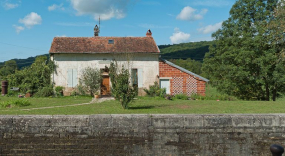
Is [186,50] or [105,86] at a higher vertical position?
[186,50]

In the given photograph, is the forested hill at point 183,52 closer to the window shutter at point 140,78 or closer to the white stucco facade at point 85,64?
the white stucco facade at point 85,64

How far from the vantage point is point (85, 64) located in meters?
19.5

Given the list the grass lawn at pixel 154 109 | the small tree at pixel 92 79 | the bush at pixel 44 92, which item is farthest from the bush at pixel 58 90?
the grass lawn at pixel 154 109

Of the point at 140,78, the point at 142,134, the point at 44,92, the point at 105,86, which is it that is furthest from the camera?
the point at 105,86

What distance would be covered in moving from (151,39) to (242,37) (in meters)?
7.28

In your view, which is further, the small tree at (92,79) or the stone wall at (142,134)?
the small tree at (92,79)

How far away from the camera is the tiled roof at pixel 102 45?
63.5 feet

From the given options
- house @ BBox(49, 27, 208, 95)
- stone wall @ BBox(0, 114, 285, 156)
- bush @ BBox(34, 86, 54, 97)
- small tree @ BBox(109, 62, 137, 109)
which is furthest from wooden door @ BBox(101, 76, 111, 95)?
stone wall @ BBox(0, 114, 285, 156)

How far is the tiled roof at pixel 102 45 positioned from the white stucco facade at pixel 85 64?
0.34 m

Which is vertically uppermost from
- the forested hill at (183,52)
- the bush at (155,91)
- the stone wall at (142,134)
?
the forested hill at (183,52)

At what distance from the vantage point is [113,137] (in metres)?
5.82

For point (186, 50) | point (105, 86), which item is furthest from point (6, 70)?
point (186, 50)

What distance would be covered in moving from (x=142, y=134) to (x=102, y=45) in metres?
15.1

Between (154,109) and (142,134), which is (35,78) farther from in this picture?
(142,134)
